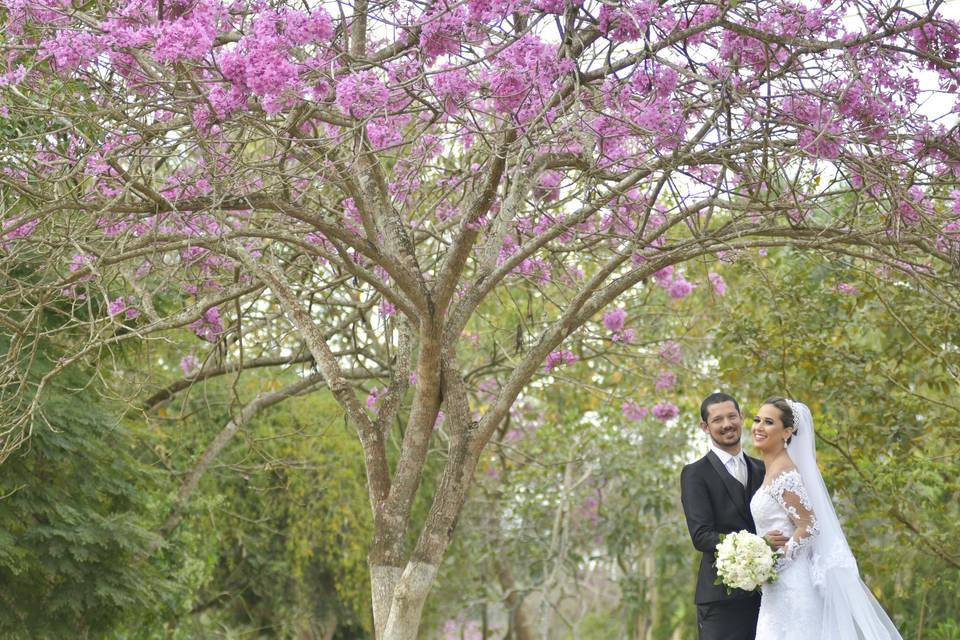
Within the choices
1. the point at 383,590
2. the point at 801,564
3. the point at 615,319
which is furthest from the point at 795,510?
the point at 615,319

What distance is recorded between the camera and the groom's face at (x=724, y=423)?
5.86m

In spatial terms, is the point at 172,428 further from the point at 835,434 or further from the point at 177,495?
the point at 835,434

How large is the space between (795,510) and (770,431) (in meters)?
0.38

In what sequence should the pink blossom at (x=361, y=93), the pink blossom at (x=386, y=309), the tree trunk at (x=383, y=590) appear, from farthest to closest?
the pink blossom at (x=386, y=309), the tree trunk at (x=383, y=590), the pink blossom at (x=361, y=93)

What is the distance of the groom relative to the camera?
5.97m

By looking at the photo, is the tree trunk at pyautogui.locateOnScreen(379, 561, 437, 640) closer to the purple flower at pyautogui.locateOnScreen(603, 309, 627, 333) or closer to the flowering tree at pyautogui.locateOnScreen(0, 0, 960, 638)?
the flowering tree at pyautogui.locateOnScreen(0, 0, 960, 638)

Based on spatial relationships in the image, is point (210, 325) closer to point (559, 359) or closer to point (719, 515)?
point (559, 359)

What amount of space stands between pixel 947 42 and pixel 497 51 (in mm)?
2051

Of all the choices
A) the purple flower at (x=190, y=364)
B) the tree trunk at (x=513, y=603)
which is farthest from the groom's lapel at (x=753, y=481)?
the tree trunk at (x=513, y=603)

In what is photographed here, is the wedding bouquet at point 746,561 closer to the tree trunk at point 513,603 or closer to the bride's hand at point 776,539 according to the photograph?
the bride's hand at point 776,539

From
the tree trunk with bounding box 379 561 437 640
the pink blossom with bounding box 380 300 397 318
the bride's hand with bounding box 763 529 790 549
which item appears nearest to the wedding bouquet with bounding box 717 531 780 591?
the bride's hand with bounding box 763 529 790 549

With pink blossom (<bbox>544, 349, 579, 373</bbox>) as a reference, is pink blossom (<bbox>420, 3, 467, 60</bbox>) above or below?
above

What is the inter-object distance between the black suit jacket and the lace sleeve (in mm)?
311

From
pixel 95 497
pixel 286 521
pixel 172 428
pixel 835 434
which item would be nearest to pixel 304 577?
pixel 286 521
